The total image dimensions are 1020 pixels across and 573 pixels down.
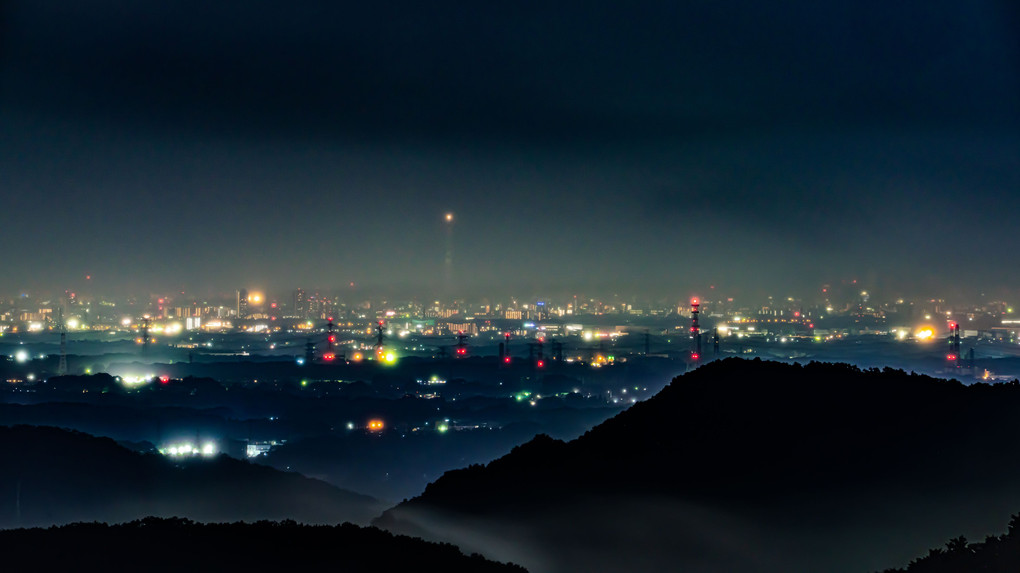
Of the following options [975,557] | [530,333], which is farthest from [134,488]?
[530,333]

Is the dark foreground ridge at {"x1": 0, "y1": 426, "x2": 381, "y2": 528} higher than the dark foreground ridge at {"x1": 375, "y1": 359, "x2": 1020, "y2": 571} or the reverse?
the reverse

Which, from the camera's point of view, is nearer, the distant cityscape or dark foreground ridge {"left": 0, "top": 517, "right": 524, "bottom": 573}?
dark foreground ridge {"left": 0, "top": 517, "right": 524, "bottom": 573}

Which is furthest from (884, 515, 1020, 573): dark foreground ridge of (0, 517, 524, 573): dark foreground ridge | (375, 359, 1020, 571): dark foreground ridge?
(0, 517, 524, 573): dark foreground ridge

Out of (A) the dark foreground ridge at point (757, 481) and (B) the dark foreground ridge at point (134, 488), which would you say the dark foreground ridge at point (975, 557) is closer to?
(A) the dark foreground ridge at point (757, 481)

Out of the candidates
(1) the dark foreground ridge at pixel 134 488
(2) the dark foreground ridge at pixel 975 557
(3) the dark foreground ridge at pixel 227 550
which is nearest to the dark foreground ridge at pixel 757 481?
(2) the dark foreground ridge at pixel 975 557

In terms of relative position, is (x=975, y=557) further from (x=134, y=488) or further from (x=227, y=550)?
(x=134, y=488)

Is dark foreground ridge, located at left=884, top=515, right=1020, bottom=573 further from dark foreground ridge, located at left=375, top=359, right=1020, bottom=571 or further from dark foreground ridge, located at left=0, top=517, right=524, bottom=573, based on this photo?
dark foreground ridge, located at left=0, top=517, right=524, bottom=573
